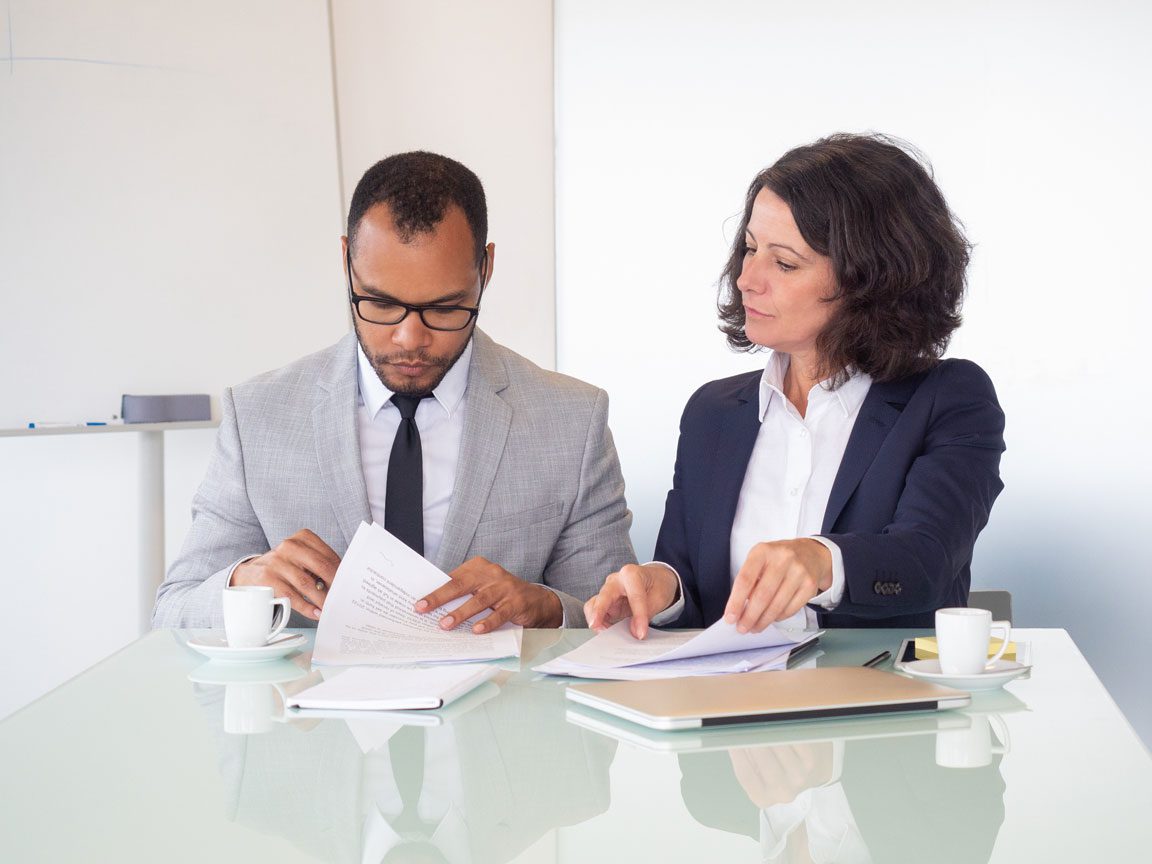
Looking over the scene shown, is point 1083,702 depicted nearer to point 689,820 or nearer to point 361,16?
point 689,820

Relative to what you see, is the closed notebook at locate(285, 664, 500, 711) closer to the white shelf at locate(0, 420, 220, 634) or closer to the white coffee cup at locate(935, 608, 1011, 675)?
the white coffee cup at locate(935, 608, 1011, 675)

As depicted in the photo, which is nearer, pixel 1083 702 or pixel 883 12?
pixel 1083 702

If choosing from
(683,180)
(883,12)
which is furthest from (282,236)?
(883,12)

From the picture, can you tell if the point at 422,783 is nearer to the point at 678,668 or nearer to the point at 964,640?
the point at 678,668

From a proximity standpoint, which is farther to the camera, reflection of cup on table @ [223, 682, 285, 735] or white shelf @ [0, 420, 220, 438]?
white shelf @ [0, 420, 220, 438]

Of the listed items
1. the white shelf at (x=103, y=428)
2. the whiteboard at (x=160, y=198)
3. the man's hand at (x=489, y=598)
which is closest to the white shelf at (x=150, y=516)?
the white shelf at (x=103, y=428)

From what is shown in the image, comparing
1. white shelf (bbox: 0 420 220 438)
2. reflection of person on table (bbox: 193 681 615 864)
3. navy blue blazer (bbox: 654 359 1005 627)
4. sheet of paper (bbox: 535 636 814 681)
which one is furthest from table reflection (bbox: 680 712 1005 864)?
white shelf (bbox: 0 420 220 438)

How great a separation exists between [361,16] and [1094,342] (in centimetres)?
246

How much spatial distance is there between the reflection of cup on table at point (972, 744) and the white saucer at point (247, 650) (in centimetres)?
78

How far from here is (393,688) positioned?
117 centimetres

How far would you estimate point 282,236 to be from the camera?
3289 mm

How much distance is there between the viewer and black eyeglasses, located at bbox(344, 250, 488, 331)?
1.84 metres

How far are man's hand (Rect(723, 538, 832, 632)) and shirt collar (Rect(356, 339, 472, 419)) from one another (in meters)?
0.83

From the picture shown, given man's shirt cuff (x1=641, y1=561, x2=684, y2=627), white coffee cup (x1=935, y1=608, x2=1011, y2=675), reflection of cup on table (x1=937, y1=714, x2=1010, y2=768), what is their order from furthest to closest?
man's shirt cuff (x1=641, y1=561, x2=684, y2=627)
white coffee cup (x1=935, y1=608, x2=1011, y2=675)
reflection of cup on table (x1=937, y1=714, x2=1010, y2=768)
